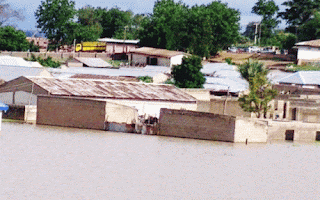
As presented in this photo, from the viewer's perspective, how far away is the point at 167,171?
25344 millimetres

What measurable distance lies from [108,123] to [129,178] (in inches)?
471

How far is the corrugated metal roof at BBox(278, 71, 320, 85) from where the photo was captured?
2072 inches

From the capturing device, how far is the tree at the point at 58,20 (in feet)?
261

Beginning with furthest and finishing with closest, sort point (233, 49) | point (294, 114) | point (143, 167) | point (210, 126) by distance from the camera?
point (233, 49), point (294, 114), point (210, 126), point (143, 167)

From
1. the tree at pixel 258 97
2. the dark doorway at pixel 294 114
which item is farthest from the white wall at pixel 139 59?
the dark doorway at pixel 294 114

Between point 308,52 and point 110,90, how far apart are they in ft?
101

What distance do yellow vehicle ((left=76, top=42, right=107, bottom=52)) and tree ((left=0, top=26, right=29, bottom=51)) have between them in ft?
16.3

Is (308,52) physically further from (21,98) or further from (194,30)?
(21,98)

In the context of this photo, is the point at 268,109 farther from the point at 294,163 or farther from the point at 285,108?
the point at 294,163

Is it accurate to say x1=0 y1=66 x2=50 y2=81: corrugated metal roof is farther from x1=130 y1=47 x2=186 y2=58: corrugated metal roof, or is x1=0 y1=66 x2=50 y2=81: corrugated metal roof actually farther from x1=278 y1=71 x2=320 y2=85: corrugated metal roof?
x1=130 y1=47 x2=186 y2=58: corrugated metal roof

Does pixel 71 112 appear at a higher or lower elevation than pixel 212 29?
lower

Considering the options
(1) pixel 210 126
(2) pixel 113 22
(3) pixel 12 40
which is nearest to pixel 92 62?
(3) pixel 12 40

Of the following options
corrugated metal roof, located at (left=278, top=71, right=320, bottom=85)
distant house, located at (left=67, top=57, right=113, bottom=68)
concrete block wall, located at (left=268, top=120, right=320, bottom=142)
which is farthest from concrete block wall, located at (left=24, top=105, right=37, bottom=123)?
distant house, located at (left=67, top=57, right=113, bottom=68)

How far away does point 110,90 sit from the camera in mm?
39344
